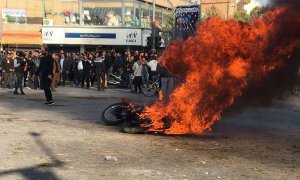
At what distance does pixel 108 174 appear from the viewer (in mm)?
6434

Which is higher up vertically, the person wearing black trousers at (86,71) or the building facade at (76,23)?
the building facade at (76,23)

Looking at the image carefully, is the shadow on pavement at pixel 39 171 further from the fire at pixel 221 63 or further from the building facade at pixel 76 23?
the building facade at pixel 76 23

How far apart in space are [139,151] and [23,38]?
41233 millimetres

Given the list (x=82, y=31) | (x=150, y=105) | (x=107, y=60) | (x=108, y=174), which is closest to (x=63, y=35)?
(x=82, y=31)

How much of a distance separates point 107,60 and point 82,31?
66.5 feet

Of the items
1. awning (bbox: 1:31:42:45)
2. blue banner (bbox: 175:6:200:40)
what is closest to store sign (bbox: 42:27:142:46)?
awning (bbox: 1:31:42:45)

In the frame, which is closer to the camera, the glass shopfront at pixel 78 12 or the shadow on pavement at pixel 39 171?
the shadow on pavement at pixel 39 171

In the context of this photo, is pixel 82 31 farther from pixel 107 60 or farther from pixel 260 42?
pixel 260 42

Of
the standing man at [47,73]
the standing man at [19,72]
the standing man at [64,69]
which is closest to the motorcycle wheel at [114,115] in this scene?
the standing man at [47,73]

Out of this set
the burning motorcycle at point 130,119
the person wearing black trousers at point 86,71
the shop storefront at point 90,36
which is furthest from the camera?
the shop storefront at point 90,36

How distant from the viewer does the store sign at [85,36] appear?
145 feet

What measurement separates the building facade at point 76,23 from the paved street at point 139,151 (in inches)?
1274

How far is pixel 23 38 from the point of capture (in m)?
46.9

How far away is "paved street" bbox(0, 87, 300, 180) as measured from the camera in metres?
6.60
